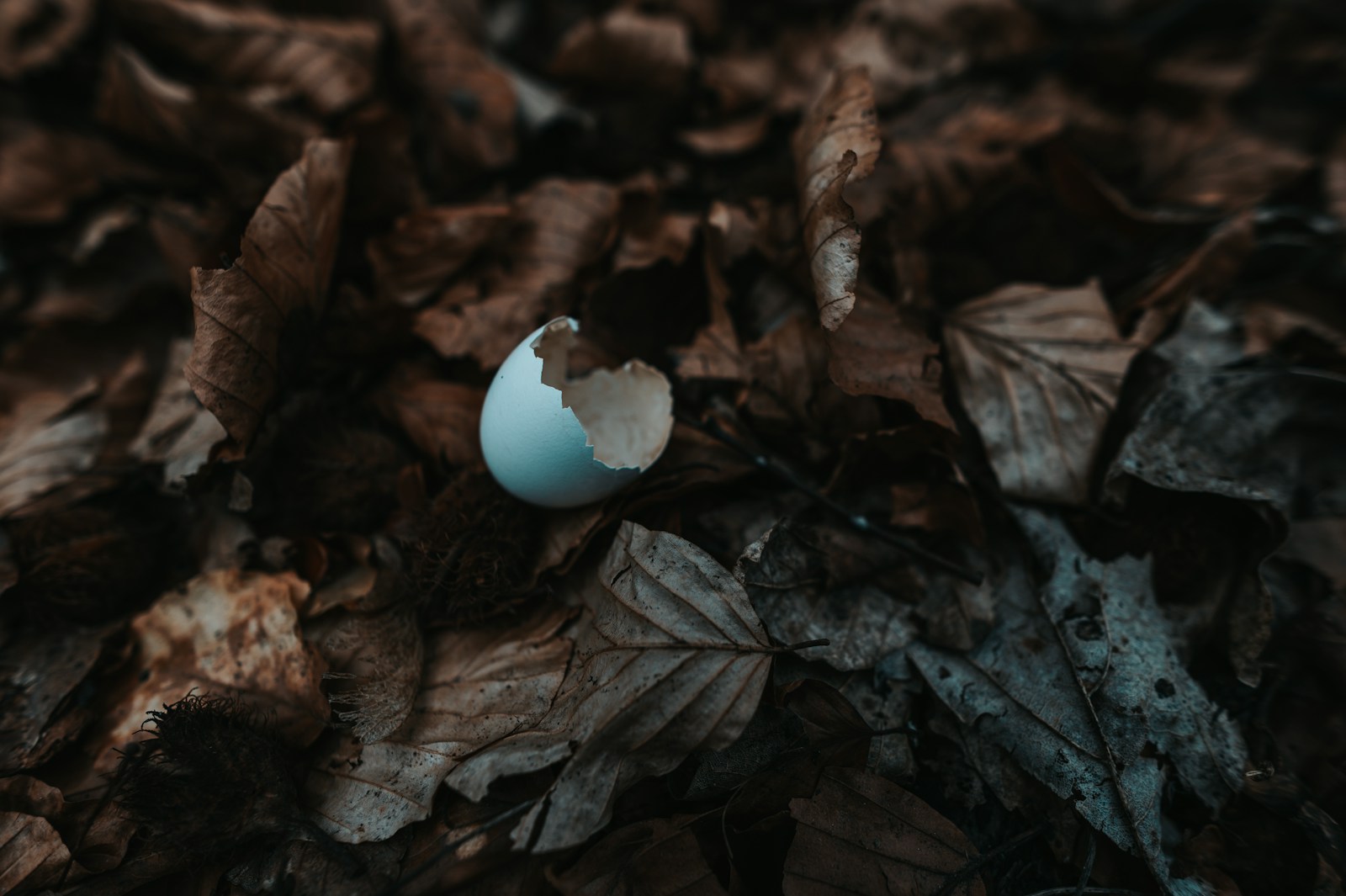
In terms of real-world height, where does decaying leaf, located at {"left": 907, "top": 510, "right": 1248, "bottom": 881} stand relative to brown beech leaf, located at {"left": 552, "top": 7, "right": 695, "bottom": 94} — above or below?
below

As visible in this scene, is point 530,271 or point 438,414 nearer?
point 438,414

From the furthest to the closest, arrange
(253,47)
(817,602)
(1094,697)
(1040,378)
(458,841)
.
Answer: (253,47) → (1040,378) → (817,602) → (1094,697) → (458,841)

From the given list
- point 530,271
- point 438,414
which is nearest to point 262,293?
point 438,414

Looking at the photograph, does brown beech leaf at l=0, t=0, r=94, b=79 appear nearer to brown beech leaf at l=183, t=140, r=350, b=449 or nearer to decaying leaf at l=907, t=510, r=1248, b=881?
brown beech leaf at l=183, t=140, r=350, b=449

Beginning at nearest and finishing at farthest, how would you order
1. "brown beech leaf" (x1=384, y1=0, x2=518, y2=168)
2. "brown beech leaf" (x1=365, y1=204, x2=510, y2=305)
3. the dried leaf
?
the dried leaf
"brown beech leaf" (x1=365, y1=204, x2=510, y2=305)
"brown beech leaf" (x1=384, y1=0, x2=518, y2=168)

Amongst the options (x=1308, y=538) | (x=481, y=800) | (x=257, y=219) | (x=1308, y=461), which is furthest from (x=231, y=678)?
(x=1308, y=461)

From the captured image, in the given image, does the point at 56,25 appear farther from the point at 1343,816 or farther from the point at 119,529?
the point at 1343,816

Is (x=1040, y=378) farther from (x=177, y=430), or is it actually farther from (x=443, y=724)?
(x=177, y=430)

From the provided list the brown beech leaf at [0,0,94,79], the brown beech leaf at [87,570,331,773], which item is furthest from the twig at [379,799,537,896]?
the brown beech leaf at [0,0,94,79]

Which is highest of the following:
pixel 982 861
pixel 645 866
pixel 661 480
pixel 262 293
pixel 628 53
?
pixel 628 53
